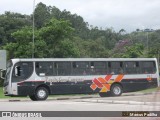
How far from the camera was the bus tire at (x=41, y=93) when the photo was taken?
1062 inches

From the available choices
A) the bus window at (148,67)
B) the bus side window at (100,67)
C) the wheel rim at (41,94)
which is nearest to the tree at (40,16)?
the bus window at (148,67)

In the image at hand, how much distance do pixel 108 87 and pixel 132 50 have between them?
39401 millimetres

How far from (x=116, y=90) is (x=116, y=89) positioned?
0.24 feet

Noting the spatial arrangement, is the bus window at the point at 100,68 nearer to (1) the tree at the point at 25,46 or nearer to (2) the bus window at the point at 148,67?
(2) the bus window at the point at 148,67

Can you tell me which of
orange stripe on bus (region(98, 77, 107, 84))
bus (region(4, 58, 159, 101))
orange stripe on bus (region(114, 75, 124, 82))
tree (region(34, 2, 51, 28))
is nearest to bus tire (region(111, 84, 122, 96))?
bus (region(4, 58, 159, 101))

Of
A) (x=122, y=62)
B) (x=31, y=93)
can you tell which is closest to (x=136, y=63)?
(x=122, y=62)

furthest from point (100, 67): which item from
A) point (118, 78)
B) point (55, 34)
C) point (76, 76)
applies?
point (55, 34)

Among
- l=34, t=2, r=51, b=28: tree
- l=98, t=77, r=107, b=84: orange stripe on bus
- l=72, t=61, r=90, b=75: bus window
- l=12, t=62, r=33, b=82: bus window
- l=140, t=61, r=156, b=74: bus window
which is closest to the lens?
l=12, t=62, r=33, b=82: bus window

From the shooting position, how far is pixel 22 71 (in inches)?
1053

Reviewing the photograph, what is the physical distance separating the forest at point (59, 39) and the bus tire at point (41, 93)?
16.5 m

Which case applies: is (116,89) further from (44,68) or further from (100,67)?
(44,68)

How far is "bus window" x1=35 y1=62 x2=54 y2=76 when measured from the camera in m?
27.1

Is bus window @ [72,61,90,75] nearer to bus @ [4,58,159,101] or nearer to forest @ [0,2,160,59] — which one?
bus @ [4,58,159,101]

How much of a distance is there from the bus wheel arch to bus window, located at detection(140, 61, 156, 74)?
7.33ft
